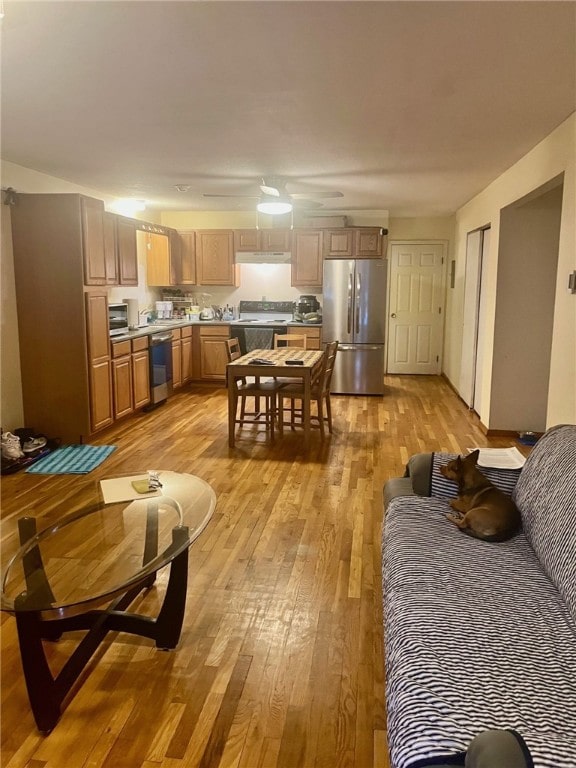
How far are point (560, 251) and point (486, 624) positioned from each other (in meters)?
2.63

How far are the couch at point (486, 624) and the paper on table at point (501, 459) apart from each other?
49 mm

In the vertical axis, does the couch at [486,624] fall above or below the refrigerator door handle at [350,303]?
below

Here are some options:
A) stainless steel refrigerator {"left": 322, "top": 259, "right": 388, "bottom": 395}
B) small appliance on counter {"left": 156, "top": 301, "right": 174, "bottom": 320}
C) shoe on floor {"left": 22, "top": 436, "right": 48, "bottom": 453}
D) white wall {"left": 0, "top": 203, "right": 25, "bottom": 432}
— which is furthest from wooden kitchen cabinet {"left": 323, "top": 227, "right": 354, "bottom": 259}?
shoe on floor {"left": 22, "top": 436, "right": 48, "bottom": 453}

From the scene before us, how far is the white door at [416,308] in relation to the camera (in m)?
8.09

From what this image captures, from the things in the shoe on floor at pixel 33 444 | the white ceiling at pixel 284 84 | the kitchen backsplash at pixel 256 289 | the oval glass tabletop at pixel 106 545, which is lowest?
the shoe on floor at pixel 33 444

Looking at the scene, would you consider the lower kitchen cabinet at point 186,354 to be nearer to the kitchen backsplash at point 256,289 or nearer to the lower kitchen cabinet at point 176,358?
the lower kitchen cabinet at point 176,358

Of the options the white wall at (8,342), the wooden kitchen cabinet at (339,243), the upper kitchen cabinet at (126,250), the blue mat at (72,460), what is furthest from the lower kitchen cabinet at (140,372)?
the wooden kitchen cabinet at (339,243)

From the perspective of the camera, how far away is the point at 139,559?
Result: 204cm

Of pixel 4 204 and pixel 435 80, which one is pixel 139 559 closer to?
pixel 435 80

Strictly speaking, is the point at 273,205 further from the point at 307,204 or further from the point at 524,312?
the point at 524,312

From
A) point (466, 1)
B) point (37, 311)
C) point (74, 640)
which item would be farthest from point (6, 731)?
point (37, 311)

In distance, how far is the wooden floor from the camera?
1.70 meters

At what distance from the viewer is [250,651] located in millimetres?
2158

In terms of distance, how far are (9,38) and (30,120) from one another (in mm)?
1264
